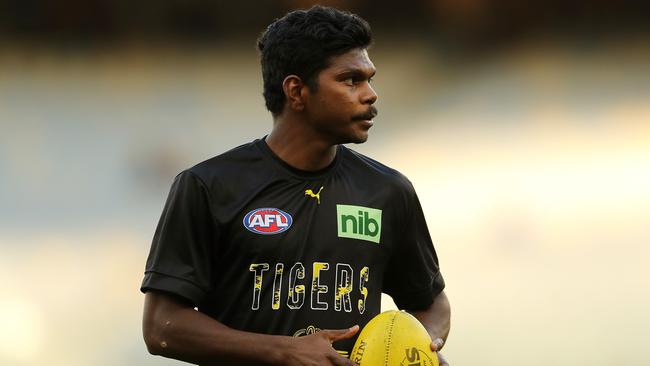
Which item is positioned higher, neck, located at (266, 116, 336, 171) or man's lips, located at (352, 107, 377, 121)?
man's lips, located at (352, 107, 377, 121)

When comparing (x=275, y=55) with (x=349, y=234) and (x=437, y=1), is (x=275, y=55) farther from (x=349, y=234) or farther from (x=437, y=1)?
(x=437, y=1)

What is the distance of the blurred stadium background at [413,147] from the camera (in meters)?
6.82

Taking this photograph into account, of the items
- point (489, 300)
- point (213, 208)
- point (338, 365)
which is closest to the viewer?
point (338, 365)

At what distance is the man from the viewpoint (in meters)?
3.21

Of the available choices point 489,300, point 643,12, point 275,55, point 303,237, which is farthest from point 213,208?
point 643,12

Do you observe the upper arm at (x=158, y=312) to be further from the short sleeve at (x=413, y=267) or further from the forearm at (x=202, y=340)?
the short sleeve at (x=413, y=267)

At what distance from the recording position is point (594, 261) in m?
6.87

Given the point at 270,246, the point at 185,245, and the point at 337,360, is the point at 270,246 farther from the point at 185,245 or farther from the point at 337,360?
the point at 337,360

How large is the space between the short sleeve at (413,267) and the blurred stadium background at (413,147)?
3091 millimetres

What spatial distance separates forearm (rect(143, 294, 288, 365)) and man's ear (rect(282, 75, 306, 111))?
0.66 metres

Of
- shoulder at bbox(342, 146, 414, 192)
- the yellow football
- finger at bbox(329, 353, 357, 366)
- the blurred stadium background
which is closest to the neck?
shoulder at bbox(342, 146, 414, 192)

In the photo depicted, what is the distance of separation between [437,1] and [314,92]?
12.7 ft

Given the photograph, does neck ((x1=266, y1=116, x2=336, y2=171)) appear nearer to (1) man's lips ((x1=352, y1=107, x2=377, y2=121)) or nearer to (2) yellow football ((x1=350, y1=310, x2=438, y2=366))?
(1) man's lips ((x1=352, y1=107, x2=377, y2=121))

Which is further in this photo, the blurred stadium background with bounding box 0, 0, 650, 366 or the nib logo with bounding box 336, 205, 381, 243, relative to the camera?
the blurred stadium background with bounding box 0, 0, 650, 366
